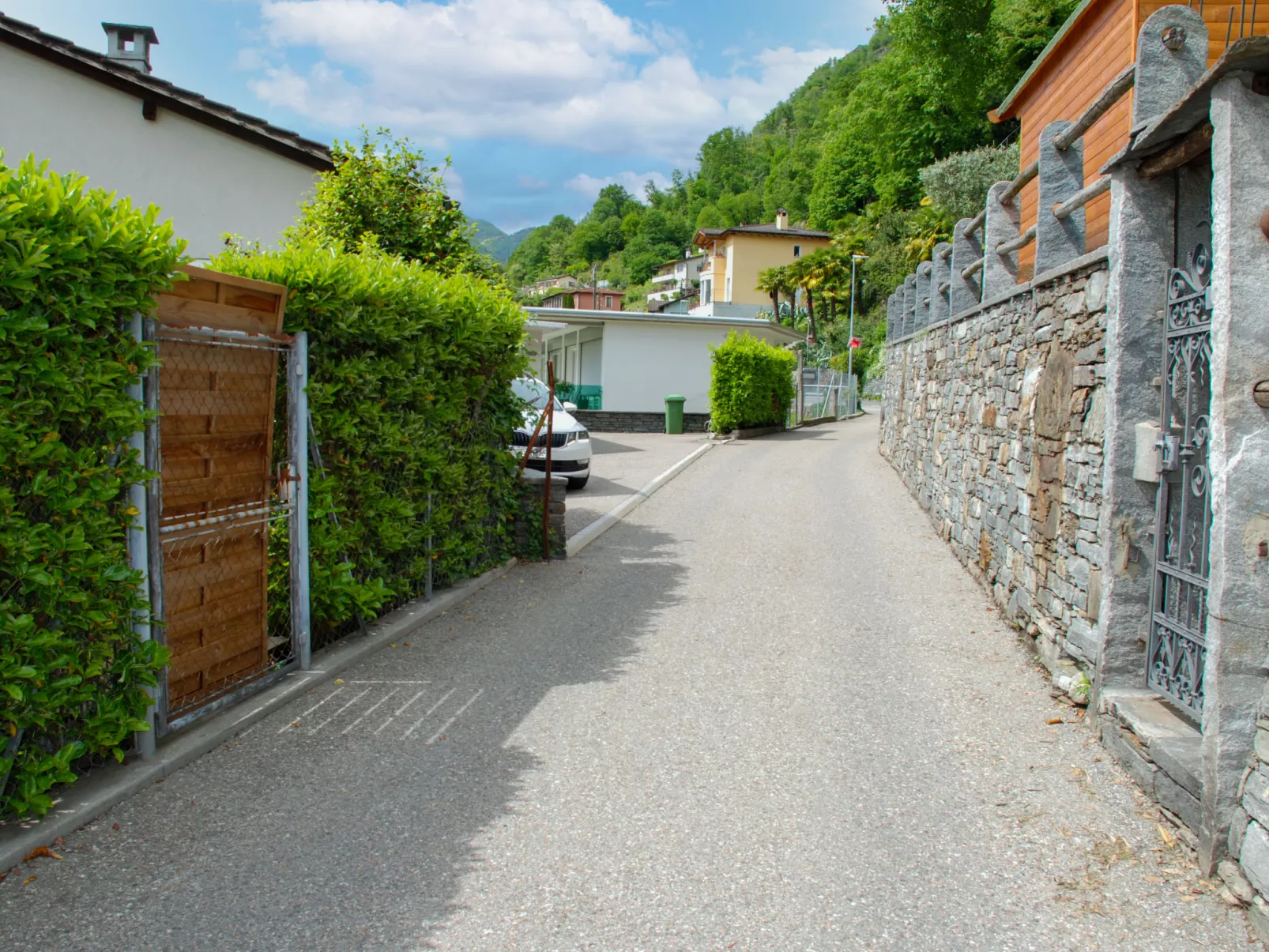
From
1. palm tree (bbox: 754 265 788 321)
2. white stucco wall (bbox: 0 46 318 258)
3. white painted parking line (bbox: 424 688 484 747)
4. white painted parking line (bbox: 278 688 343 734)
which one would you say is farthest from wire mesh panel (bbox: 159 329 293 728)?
palm tree (bbox: 754 265 788 321)

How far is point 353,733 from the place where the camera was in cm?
487

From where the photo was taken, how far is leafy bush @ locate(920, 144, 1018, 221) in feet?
130

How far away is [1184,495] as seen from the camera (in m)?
4.34

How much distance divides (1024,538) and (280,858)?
545cm

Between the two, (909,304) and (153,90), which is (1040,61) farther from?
(153,90)

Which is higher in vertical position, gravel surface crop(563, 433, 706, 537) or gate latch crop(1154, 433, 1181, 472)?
gate latch crop(1154, 433, 1181, 472)

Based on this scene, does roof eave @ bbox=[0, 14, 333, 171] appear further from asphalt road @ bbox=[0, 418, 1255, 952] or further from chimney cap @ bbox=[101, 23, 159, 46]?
asphalt road @ bbox=[0, 418, 1255, 952]

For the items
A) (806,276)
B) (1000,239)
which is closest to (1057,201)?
(1000,239)

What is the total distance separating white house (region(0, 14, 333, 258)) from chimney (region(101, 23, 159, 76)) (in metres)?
0.01

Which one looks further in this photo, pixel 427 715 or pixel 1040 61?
pixel 1040 61

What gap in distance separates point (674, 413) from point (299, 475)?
24.4 meters

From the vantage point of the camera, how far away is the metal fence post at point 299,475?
547cm

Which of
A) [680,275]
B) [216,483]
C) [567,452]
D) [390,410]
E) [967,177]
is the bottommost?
[567,452]

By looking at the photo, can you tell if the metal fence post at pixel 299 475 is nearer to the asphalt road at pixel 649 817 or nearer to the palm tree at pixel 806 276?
the asphalt road at pixel 649 817
